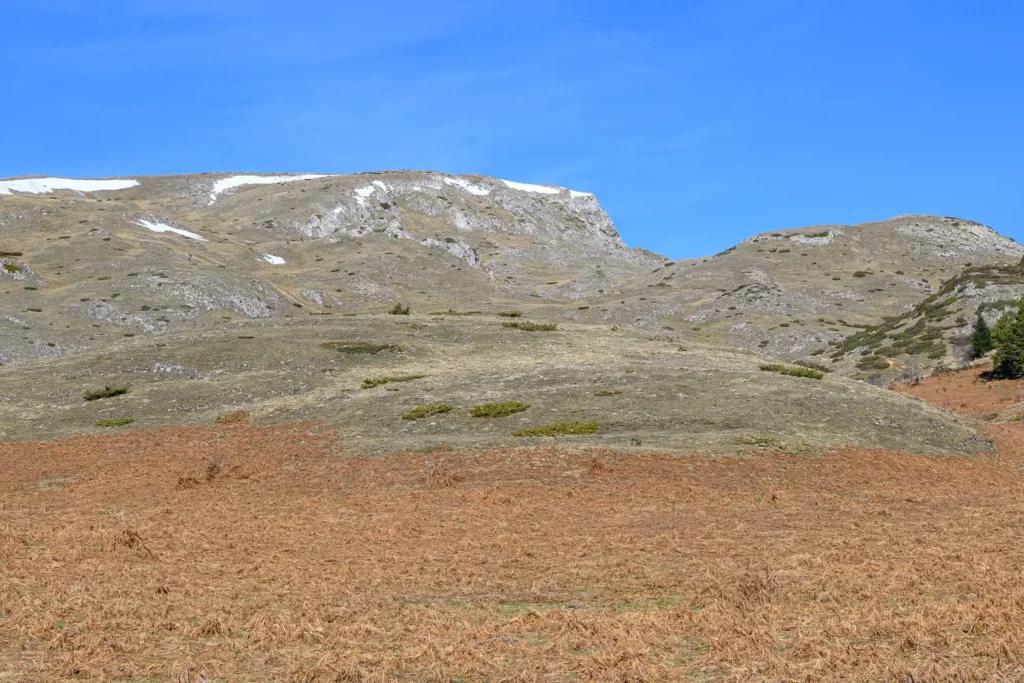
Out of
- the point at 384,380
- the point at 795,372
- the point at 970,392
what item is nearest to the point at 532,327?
the point at 384,380

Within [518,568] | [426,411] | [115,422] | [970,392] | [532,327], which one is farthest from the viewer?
[532,327]

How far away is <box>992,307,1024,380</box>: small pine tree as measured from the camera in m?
63.0

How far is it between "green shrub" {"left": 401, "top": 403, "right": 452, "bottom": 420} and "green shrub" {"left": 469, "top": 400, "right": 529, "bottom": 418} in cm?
145

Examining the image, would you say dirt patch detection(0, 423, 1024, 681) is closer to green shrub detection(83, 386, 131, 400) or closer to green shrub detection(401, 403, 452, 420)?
green shrub detection(401, 403, 452, 420)

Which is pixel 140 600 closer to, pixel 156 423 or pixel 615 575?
pixel 615 575

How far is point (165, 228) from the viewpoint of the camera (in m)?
148

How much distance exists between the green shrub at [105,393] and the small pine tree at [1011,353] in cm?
6578

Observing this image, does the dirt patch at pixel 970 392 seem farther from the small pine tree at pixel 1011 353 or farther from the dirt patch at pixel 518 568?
the dirt patch at pixel 518 568

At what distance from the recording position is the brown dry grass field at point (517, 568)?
472 inches

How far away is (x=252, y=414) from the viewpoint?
4394 cm

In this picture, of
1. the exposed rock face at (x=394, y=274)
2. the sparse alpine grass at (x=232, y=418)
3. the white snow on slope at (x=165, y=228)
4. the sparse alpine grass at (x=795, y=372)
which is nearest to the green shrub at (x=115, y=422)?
the sparse alpine grass at (x=232, y=418)

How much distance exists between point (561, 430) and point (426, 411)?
322 inches

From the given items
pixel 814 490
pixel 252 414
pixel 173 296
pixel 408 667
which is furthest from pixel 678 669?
pixel 173 296

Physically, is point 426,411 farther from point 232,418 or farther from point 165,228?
point 165,228
